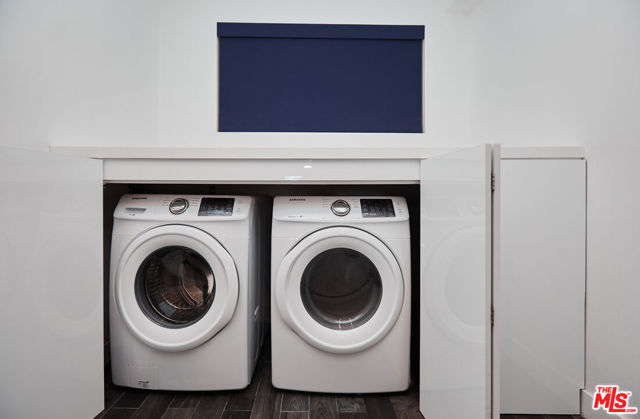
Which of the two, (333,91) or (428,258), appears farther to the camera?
(333,91)

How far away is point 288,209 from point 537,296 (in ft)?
3.14

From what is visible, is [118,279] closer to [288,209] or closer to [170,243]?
[170,243]

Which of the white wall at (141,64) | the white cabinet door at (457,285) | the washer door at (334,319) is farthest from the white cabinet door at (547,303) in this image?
the white wall at (141,64)

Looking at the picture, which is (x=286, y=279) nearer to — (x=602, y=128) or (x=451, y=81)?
(x=602, y=128)

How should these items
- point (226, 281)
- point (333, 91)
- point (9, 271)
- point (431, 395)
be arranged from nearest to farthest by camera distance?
point (9, 271), point (431, 395), point (226, 281), point (333, 91)

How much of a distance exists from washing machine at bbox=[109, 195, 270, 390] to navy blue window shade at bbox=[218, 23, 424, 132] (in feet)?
3.26

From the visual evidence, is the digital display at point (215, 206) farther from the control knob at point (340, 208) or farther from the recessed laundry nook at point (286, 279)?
the control knob at point (340, 208)

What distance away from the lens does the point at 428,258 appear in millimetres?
1121

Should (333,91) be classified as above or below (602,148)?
above

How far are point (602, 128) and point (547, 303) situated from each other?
616mm

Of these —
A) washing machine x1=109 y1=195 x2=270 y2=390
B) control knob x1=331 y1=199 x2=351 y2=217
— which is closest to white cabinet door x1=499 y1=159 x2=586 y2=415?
control knob x1=331 y1=199 x2=351 y2=217

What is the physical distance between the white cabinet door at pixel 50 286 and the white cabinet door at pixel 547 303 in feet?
4.60

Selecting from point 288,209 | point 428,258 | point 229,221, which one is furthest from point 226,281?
point 428,258

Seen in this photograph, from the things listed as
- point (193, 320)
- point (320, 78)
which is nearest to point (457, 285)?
point (193, 320)
